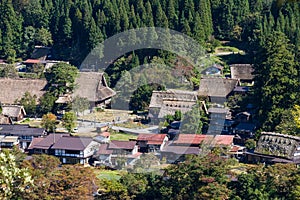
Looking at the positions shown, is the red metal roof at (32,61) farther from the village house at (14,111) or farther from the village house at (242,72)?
the village house at (242,72)

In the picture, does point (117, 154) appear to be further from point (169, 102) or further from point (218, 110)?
point (218, 110)

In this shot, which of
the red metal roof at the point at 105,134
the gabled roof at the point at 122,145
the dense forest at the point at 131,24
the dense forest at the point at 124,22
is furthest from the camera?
the dense forest at the point at 124,22

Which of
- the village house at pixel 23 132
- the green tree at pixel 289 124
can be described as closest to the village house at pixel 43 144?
the village house at pixel 23 132

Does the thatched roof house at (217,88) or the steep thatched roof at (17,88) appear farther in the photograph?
the steep thatched roof at (17,88)

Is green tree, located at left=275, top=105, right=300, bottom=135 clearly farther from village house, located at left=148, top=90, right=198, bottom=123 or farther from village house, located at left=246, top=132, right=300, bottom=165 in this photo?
village house, located at left=148, top=90, right=198, bottom=123

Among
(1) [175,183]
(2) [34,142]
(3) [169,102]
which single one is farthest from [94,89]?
(1) [175,183]

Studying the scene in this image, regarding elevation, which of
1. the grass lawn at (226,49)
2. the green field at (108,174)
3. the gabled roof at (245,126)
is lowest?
the green field at (108,174)

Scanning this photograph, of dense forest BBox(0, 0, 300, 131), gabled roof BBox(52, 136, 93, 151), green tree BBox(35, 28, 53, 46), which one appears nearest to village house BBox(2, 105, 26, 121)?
gabled roof BBox(52, 136, 93, 151)
